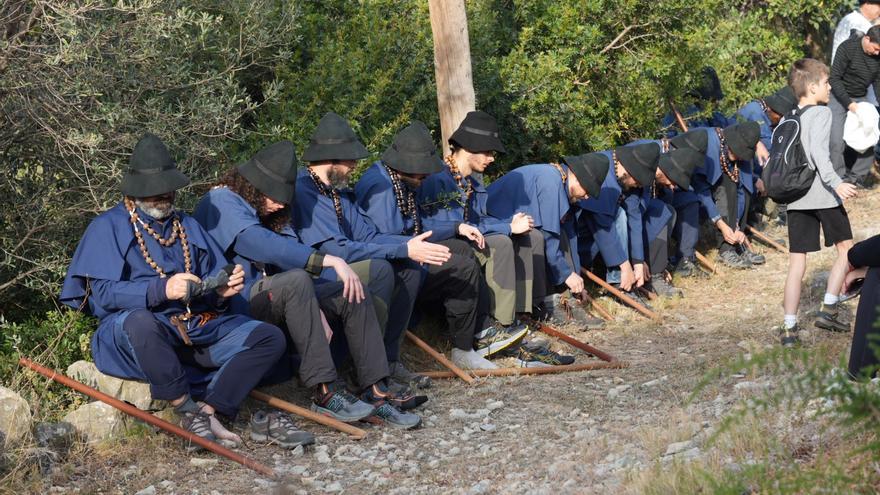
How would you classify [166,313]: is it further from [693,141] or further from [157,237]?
[693,141]

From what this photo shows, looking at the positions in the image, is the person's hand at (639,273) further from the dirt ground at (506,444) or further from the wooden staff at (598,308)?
the dirt ground at (506,444)

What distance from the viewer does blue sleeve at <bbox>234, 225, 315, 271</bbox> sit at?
6.64 meters

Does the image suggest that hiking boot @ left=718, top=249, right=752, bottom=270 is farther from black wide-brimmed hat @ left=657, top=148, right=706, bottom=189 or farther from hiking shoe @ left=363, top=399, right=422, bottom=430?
hiking shoe @ left=363, top=399, right=422, bottom=430

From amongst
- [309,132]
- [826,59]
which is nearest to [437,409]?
[309,132]

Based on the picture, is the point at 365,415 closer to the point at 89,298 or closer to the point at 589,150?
the point at 89,298

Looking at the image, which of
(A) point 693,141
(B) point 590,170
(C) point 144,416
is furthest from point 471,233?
(A) point 693,141

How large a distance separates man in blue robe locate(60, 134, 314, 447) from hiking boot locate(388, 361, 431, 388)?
1.26 metres

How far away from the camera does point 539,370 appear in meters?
7.93

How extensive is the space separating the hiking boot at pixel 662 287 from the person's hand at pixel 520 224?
2283 mm

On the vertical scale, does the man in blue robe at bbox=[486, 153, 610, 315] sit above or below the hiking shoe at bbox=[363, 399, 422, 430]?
above

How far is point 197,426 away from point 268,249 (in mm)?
1147

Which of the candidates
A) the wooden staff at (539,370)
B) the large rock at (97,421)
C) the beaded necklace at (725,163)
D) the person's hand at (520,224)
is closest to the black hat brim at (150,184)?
the large rock at (97,421)

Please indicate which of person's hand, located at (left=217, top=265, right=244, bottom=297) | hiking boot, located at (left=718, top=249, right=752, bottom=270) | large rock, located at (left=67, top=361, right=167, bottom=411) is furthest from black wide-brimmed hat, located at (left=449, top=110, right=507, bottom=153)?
hiking boot, located at (left=718, top=249, right=752, bottom=270)

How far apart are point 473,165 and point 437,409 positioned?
7.14 ft
